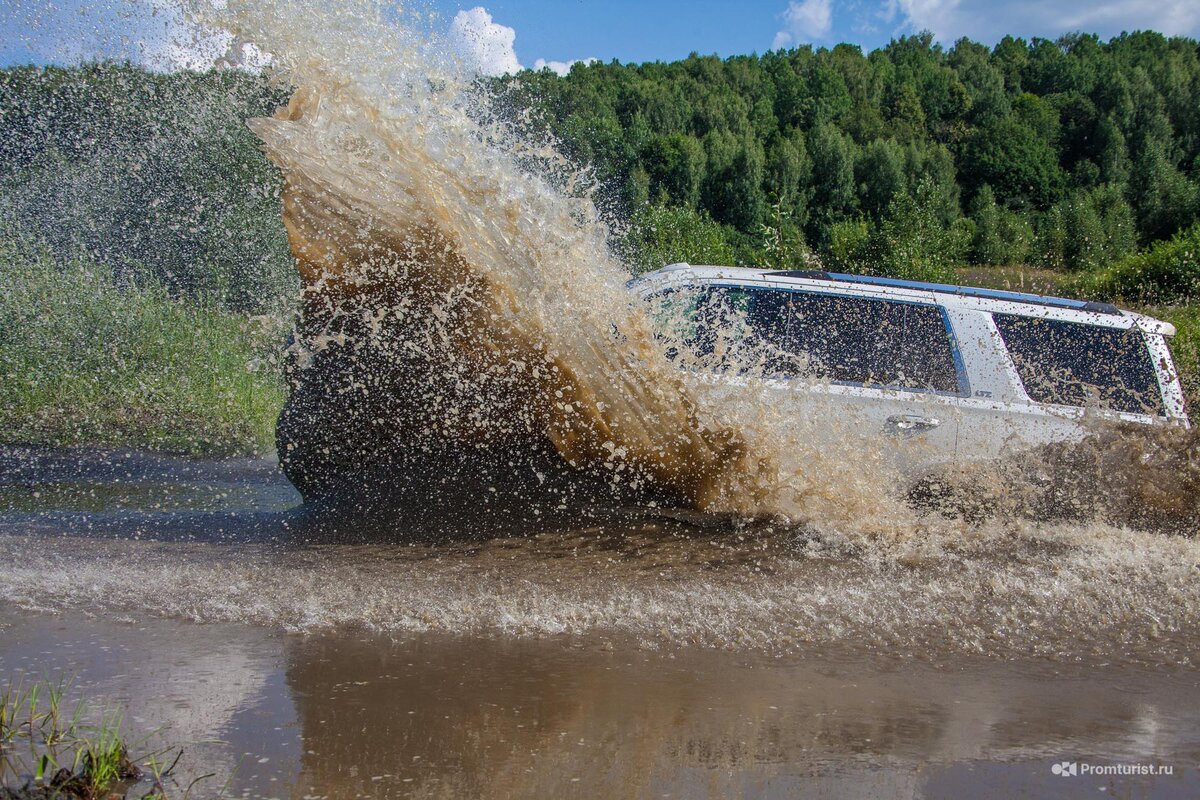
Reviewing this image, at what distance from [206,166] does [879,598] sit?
19.5 metres

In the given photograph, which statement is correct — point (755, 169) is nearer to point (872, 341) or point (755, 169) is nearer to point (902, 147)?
point (902, 147)

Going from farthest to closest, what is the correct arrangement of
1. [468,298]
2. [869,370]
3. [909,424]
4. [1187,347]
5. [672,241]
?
[672,241]
[1187,347]
[869,370]
[909,424]
[468,298]

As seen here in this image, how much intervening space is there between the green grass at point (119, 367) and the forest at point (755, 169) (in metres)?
0.08

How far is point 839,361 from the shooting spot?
18.3 ft

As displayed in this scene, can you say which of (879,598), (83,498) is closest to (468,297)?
(879,598)

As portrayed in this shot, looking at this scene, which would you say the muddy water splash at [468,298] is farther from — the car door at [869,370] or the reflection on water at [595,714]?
the reflection on water at [595,714]

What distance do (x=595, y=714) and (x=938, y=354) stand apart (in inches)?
134

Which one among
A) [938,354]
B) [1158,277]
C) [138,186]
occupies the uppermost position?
[138,186]

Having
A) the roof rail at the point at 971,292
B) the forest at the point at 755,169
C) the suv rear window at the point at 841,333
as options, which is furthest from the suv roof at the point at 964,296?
the forest at the point at 755,169

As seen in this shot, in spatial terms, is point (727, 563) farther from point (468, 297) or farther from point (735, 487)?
point (468, 297)

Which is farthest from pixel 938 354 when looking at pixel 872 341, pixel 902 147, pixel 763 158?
pixel 902 147

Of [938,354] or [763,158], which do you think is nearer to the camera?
[938,354]

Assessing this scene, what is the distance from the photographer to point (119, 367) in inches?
440

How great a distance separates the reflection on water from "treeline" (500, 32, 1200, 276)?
1940 centimetres
